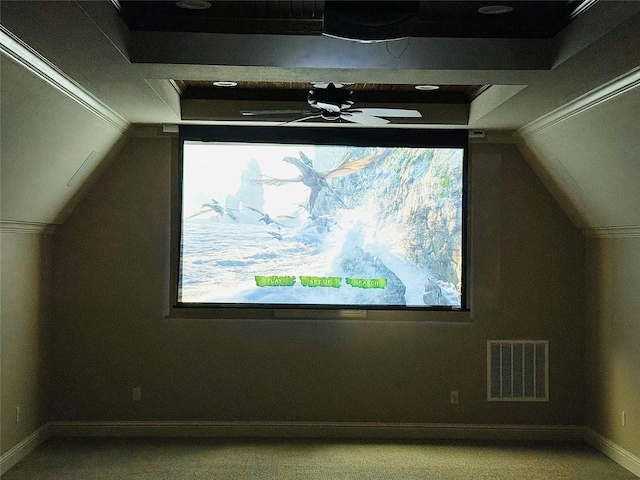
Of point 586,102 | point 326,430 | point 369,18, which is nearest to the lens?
point 369,18

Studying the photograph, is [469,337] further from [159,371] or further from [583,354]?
[159,371]

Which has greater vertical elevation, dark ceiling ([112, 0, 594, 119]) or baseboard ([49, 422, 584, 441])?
dark ceiling ([112, 0, 594, 119])

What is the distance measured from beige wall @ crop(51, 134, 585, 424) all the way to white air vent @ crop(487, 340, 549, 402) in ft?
0.23

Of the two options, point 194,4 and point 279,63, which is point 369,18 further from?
point 194,4

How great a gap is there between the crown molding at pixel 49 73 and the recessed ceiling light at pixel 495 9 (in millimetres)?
2498

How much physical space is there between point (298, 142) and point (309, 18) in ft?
7.87

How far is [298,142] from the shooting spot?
6.72 m

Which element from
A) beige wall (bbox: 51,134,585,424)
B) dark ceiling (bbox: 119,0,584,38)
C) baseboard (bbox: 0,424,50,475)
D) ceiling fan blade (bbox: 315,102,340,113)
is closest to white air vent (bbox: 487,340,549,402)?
beige wall (bbox: 51,134,585,424)

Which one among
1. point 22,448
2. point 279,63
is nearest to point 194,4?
point 279,63

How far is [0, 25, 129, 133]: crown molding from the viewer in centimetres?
375

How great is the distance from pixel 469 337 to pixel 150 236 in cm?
309

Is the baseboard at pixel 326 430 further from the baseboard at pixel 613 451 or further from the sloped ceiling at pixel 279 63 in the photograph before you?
the sloped ceiling at pixel 279 63

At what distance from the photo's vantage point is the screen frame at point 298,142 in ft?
21.9

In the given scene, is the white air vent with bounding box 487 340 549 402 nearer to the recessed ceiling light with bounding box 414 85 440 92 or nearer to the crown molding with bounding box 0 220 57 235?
the recessed ceiling light with bounding box 414 85 440 92
